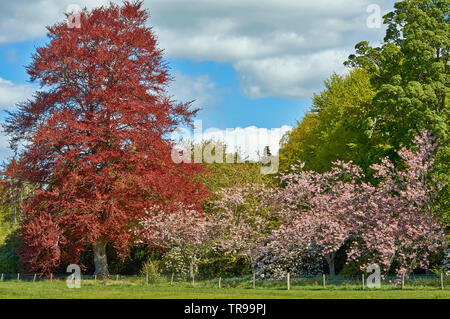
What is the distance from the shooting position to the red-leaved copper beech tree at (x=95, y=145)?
93.9 ft

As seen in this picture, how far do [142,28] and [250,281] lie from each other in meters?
16.9

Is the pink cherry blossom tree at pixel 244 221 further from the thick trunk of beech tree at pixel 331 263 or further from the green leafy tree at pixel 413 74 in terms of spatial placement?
the green leafy tree at pixel 413 74

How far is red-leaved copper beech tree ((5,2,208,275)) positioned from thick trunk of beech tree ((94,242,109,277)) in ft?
0.20

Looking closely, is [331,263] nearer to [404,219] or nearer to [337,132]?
[404,219]

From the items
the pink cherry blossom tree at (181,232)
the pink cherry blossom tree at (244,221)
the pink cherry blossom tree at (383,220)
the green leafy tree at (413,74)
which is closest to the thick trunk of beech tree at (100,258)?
the pink cherry blossom tree at (181,232)

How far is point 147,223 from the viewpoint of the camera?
28.3m

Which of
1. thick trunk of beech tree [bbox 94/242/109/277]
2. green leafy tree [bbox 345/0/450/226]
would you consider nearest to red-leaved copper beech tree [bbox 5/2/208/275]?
thick trunk of beech tree [bbox 94/242/109/277]

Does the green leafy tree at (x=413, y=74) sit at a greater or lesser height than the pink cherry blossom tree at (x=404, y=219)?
greater

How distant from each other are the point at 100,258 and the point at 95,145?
6.83 meters

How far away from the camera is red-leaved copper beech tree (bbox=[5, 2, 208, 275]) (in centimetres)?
2861

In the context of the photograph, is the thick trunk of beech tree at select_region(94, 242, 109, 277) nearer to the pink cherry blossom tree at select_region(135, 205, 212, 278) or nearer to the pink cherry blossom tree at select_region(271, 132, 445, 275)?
→ the pink cherry blossom tree at select_region(135, 205, 212, 278)

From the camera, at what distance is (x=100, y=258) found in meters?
31.4

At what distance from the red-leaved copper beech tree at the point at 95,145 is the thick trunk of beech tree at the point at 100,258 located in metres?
0.06

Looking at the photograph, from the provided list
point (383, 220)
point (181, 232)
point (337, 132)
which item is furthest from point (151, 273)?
point (337, 132)
